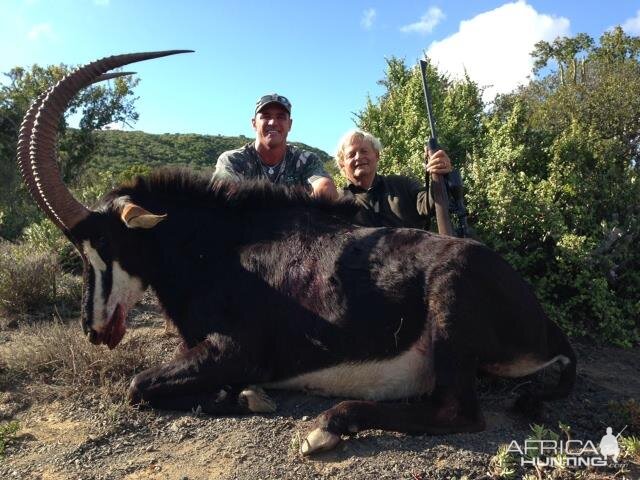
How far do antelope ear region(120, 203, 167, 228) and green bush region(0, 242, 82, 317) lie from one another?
270 cm

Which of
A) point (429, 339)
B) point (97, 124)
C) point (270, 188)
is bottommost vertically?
point (429, 339)

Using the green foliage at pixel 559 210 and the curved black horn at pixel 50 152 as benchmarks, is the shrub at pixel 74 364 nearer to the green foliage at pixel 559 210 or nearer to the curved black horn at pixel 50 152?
the curved black horn at pixel 50 152

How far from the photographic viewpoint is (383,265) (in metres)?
3.34

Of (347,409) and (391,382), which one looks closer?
(347,409)

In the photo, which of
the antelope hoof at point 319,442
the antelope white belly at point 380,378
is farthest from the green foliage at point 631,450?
the antelope hoof at point 319,442

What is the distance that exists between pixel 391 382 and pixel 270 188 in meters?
1.62

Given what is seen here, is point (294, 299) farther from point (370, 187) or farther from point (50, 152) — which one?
→ point (370, 187)

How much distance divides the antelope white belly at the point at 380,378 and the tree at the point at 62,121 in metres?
21.0

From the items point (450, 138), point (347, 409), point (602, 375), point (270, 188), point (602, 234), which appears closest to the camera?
point (347, 409)

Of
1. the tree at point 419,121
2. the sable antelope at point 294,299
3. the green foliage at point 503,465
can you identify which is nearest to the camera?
the green foliage at point 503,465

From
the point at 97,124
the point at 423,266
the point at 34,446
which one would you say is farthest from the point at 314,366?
the point at 97,124

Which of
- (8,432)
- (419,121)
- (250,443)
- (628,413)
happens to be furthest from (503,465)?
(419,121)

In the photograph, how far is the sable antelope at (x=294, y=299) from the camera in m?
3.13

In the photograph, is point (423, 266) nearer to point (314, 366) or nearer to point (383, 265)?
point (383, 265)
